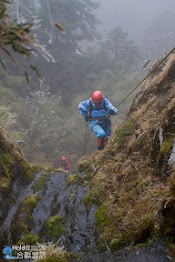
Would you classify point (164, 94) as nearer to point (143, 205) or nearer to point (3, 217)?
point (143, 205)

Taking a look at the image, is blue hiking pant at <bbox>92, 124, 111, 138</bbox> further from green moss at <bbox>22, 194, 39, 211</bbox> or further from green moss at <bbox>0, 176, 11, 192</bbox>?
green moss at <bbox>0, 176, 11, 192</bbox>

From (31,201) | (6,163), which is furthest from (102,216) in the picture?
(6,163)

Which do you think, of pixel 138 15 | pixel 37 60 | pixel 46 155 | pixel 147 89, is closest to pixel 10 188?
pixel 147 89

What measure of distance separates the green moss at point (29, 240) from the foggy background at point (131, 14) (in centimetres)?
5534

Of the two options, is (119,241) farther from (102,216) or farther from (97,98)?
(97,98)

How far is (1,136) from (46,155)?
11.8 meters

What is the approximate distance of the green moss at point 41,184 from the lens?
646 cm

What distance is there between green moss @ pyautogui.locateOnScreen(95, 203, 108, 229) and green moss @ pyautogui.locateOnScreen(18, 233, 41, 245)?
3.13 feet

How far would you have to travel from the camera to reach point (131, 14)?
7275 centimetres

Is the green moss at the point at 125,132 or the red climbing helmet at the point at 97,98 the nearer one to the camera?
the green moss at the point at 125,132

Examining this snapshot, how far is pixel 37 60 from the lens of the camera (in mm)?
25109

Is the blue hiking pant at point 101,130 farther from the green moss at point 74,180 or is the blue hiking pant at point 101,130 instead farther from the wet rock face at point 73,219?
the green moss at point 74,180

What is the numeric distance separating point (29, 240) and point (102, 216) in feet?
3.85
